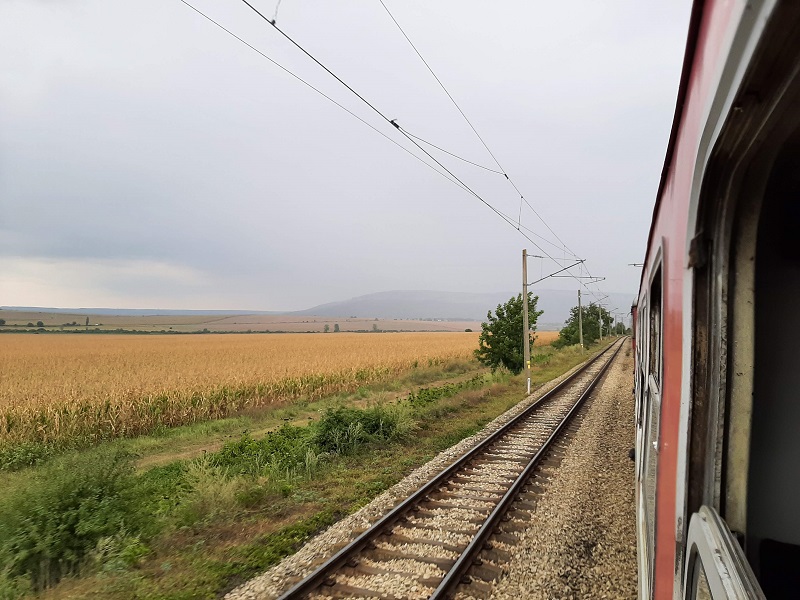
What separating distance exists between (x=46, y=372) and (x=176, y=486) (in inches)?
694

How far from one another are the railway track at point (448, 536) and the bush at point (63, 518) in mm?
2910

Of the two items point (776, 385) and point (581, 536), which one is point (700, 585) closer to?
point (776, 385)

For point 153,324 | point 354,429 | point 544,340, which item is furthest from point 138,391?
point 153,324

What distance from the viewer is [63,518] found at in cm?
579

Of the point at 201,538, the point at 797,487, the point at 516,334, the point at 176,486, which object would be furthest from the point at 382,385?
the point at 797,487

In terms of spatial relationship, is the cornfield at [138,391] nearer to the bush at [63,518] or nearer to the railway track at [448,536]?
the bush at [63,518]

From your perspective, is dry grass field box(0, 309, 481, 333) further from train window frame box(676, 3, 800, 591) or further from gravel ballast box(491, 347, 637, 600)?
train window frame box(676, 3, 800, 591)

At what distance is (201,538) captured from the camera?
6.38 meters

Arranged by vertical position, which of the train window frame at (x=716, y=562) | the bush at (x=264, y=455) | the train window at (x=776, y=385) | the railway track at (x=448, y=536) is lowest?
the bush at (x=264, y=455)

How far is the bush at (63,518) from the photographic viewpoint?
209 inches

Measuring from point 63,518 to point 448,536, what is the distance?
4777 mm

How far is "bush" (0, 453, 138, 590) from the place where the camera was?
5.32 metres

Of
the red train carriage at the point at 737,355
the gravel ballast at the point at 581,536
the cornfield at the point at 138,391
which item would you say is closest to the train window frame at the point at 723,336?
the red train carriage at the point at 737,355

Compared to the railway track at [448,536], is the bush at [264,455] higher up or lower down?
lower down
